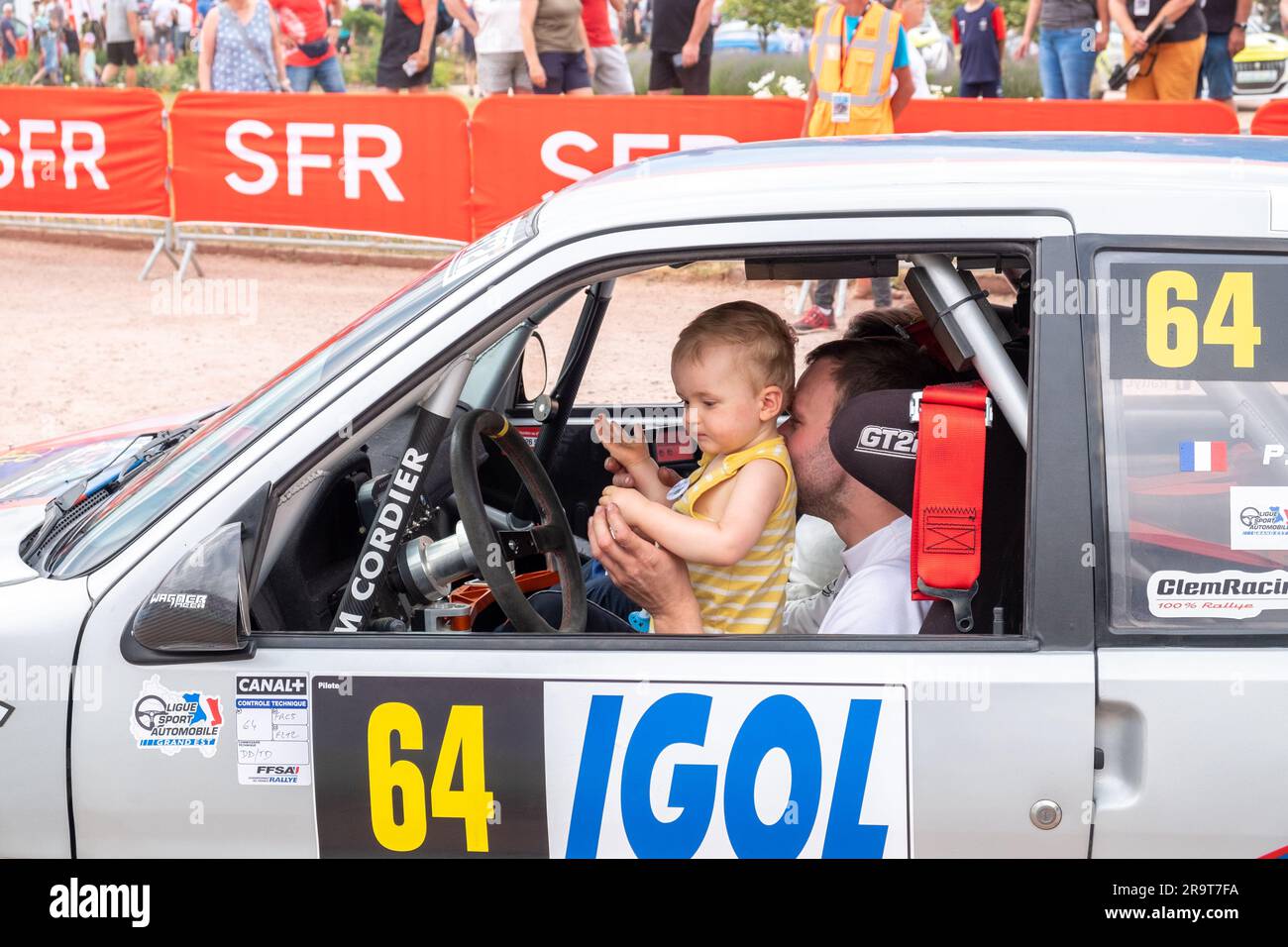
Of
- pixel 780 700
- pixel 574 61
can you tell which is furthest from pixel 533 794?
pixel 574 61

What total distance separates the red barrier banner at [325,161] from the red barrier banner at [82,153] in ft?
0.93

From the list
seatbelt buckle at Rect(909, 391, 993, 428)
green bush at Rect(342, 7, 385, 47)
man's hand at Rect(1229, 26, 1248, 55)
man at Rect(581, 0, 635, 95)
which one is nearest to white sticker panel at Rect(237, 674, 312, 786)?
seatbelt buckle at Rect(909, 391, 993, 428)

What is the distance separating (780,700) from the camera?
201cm

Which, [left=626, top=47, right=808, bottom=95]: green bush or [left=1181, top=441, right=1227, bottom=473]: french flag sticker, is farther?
[left=626, top=47, right=808, bottom=95]: green bush

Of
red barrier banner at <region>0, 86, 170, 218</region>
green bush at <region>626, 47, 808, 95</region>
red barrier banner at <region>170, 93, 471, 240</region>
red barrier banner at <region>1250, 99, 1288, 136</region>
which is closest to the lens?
red barrier banner at <region>1250, 99, 1288, 136</region>

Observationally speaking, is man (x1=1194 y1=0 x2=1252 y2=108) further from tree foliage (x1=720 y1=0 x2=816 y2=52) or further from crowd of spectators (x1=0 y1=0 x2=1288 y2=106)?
tree foliage (x1=720 y1=0 x2=816 y2=52)

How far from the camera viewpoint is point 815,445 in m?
2.49

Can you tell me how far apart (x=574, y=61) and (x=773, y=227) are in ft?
27.7

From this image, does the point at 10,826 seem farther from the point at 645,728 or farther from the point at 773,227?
the point at 773,227

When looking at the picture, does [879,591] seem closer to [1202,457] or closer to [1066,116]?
[1202,457]

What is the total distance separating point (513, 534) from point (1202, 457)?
3.95 ft

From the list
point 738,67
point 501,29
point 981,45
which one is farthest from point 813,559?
point 738,67

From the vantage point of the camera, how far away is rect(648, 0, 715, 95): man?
34.0ft

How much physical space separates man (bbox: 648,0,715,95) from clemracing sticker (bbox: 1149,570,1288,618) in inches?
353
